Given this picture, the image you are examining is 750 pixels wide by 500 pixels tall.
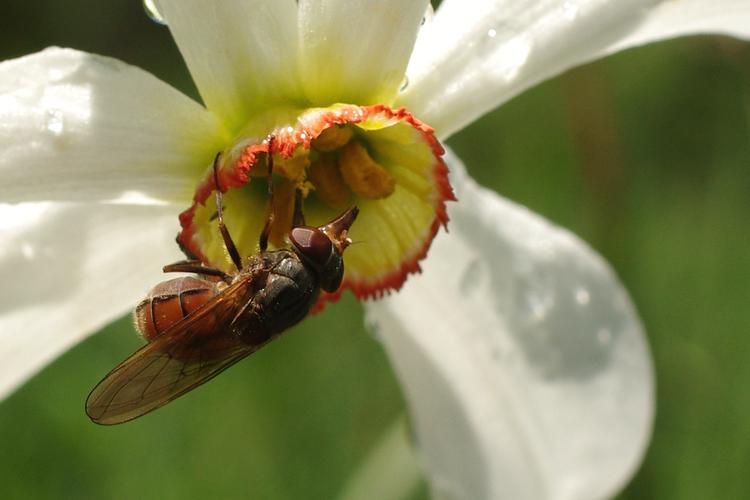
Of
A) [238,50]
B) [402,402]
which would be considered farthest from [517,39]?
[402,402]

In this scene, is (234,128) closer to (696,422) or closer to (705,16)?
(705,16)

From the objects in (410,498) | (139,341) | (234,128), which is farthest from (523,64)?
(139,341)

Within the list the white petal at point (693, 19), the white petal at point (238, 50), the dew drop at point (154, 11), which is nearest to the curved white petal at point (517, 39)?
the white petal at point (693, 19)

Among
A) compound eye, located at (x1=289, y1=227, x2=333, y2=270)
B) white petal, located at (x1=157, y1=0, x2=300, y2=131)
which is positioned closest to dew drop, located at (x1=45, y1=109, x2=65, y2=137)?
white petal, located at (x1=157, y1=0, x2=300, y2=131)

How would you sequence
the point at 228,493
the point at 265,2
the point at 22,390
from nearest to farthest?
the point at 265,2, the point at 228,493, the point at 22,390

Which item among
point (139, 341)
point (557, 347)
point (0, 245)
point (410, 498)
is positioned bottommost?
point (410, 498)

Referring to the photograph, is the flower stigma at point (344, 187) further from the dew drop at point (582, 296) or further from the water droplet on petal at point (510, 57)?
the dew drop at point (582, 296)

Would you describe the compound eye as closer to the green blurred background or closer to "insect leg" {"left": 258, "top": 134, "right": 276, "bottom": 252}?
"insect leg" {"left": 258, "top": 134, "right": 276, "bottom": 252}
